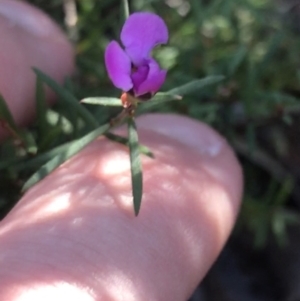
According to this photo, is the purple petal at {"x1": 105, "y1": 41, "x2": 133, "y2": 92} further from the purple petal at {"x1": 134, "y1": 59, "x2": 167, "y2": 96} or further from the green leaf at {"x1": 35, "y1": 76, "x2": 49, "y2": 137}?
the green leaf at {"x1": 35, "y1": 76, "x2": 49, "y2": 137}

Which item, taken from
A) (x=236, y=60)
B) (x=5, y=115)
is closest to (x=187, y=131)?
(x=236, y=60)

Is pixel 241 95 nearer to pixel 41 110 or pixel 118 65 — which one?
pixel 41 110

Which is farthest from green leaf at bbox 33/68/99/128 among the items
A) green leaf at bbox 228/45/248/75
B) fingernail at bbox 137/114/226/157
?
green leaf at bbox 228/45/248/75

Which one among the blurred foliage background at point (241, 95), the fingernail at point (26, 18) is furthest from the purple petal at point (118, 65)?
the fingernail at point (26, 18)

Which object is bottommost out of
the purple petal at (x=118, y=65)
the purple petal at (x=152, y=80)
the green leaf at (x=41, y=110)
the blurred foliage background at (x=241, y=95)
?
the blurred foliage background at (x=241, y=95)

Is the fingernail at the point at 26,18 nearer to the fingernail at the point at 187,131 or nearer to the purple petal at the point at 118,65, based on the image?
the fingernail at the point at 187,131

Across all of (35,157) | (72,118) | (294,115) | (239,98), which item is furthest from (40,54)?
(294,115)
